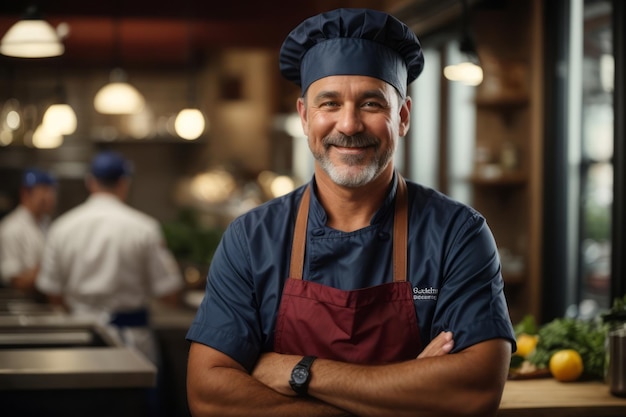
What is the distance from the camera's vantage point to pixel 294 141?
10297 mm

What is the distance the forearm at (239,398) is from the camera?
2.16 meters

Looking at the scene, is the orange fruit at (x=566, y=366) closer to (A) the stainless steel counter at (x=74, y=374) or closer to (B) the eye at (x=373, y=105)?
(B) the eye at (x=373, y=105)

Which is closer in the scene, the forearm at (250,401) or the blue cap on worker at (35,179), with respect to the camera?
the forearm at (250,401)

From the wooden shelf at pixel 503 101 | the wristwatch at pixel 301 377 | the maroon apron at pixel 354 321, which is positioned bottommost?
the wristwatch at pixel 301 377

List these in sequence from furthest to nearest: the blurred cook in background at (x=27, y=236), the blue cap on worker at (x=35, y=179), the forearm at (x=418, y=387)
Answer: the blue cap on worker at (x=35, y=179) → the blurred cook in background at (x=27, y=236) → the forearm at (x=418, y=387)

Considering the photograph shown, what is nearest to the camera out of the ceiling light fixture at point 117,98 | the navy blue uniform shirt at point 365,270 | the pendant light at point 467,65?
the navy blue uniform shirt at point 365,270

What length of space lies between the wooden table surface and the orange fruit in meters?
0.02

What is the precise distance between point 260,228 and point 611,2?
2.56 metres

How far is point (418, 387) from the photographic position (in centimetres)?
210

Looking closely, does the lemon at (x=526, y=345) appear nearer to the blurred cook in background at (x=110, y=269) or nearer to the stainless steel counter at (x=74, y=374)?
the stainless steel counter at (x=74, y=374)

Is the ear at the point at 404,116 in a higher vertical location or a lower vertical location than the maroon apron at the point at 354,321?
higher

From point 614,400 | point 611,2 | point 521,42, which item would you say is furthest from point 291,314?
point 521,42

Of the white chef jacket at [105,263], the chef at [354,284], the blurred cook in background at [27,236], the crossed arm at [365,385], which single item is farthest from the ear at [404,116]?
the blurred cook in background at [27,236]

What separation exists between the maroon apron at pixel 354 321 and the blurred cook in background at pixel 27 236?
501cm
